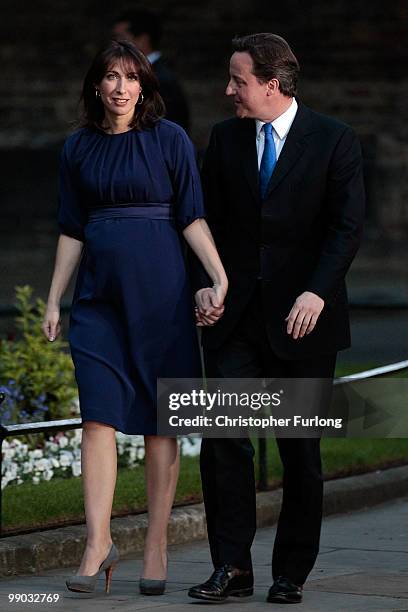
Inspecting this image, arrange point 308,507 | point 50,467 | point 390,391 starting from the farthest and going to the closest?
point 390,391 → point 50,467 → point 308,507

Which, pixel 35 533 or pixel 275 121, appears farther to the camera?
pixel 35 533

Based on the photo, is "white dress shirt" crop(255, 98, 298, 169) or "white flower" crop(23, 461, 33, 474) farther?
"white flower" crop(23, 461, 33, 474)

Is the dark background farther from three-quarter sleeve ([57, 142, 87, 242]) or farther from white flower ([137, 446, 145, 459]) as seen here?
three-quarter sleeve ([57, 142, 87, 242])

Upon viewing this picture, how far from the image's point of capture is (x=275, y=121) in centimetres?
560

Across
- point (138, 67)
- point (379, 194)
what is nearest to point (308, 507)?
point (138, 67)

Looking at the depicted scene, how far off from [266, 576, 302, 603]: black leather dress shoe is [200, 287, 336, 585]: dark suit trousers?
0.02m

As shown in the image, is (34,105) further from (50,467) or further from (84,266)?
(84,266)

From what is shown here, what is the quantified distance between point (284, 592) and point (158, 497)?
0.55m

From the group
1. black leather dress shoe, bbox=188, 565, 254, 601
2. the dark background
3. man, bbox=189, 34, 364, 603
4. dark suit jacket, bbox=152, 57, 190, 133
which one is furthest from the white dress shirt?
the dark background

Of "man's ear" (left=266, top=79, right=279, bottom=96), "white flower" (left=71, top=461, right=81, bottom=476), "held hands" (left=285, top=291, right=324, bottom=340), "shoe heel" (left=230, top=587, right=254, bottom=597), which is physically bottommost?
"shoe heel" (left=230, top=587, right=254, bottom=597)

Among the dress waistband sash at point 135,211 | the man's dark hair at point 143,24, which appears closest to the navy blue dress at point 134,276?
the dress waistband sash at point 135,211

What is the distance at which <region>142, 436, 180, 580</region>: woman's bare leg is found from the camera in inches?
225

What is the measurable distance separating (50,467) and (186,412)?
226 centimetres

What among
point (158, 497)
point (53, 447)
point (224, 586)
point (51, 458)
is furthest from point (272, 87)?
point (53, 447)
